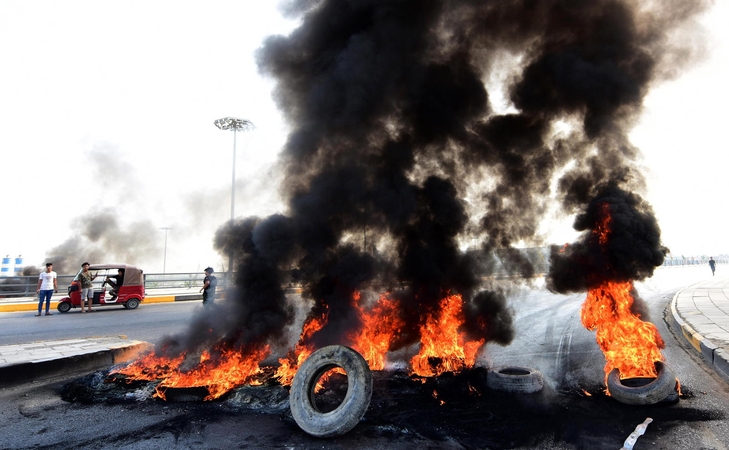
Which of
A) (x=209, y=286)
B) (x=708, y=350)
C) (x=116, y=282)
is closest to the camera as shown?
(x=708, y=350)

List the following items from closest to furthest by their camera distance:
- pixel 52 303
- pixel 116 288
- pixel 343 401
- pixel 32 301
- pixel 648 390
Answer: pixel 343 401 < pixel 648 390 < pixel 116 288 < pixel 52 303 < pixel 32 301

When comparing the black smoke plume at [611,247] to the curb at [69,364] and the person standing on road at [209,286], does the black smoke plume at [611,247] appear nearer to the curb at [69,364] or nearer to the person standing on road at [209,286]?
the curb at [69,364]

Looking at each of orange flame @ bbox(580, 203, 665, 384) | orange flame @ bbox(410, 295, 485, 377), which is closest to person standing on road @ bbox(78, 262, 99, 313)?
orange flame @ bbox(410, 295, 485, 377)

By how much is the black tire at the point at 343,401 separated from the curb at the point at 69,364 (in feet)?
14.0

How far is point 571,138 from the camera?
7.16 meters

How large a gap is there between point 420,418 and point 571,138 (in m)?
5.42

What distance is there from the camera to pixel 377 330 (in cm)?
649

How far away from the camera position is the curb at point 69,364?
5.69m

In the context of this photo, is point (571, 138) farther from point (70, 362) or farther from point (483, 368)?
point (70, 362)

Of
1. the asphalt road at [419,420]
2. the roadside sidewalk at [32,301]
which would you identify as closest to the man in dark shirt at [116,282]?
the roadside sidewalk at [32,301]

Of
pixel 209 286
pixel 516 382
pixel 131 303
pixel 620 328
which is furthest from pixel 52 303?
pixel 620 328

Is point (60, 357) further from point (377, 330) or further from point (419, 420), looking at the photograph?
point (419, 420)

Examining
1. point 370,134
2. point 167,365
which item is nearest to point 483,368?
point 370,134

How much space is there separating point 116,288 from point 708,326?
1762 centimetres
